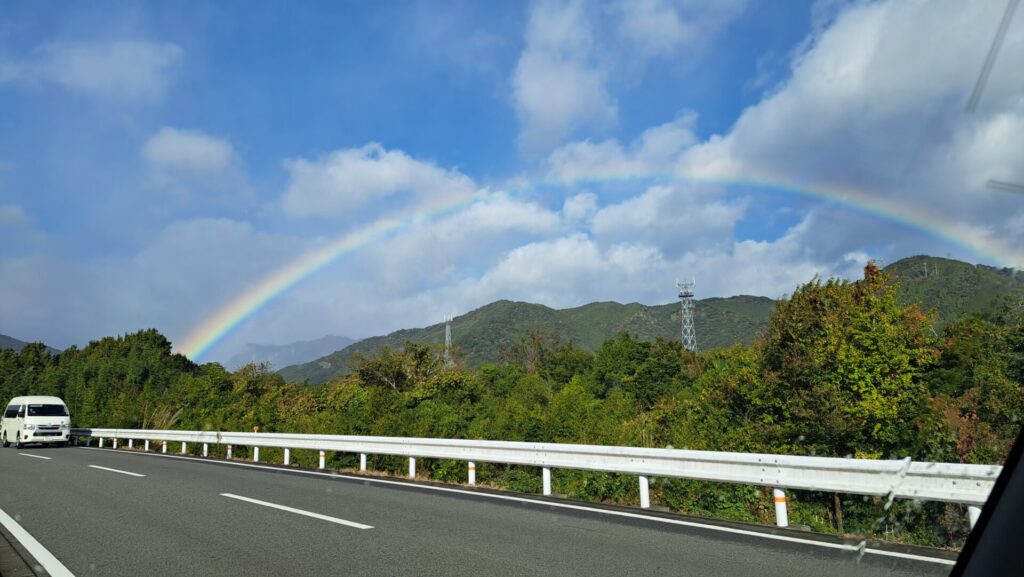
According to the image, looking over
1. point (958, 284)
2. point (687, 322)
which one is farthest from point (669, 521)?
point (687, 322)

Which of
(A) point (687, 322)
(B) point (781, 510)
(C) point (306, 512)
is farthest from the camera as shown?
(A) point (687, 322)

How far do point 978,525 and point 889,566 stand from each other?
4393mm

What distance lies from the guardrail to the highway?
592mm

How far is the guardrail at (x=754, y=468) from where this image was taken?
5312 millimetres

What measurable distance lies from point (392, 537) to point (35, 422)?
26.6 meters

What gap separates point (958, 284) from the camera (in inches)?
64.5

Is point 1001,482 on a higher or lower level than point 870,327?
lower

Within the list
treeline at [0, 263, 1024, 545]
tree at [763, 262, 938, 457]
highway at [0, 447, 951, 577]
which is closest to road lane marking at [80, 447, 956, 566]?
highway at [0, 447, 951, 577]

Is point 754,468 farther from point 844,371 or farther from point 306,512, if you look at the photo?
point 844,371

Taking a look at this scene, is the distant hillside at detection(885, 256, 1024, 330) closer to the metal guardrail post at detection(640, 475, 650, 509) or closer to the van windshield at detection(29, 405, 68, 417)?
the metal guardrail post at detection(640, 475, 650, 509)

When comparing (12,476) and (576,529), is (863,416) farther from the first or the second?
(12,476)

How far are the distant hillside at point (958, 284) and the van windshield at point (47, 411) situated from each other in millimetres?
32639

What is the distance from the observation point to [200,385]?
37.2 meters

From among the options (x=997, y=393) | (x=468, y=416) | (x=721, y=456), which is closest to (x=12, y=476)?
(x=721, y=456)
